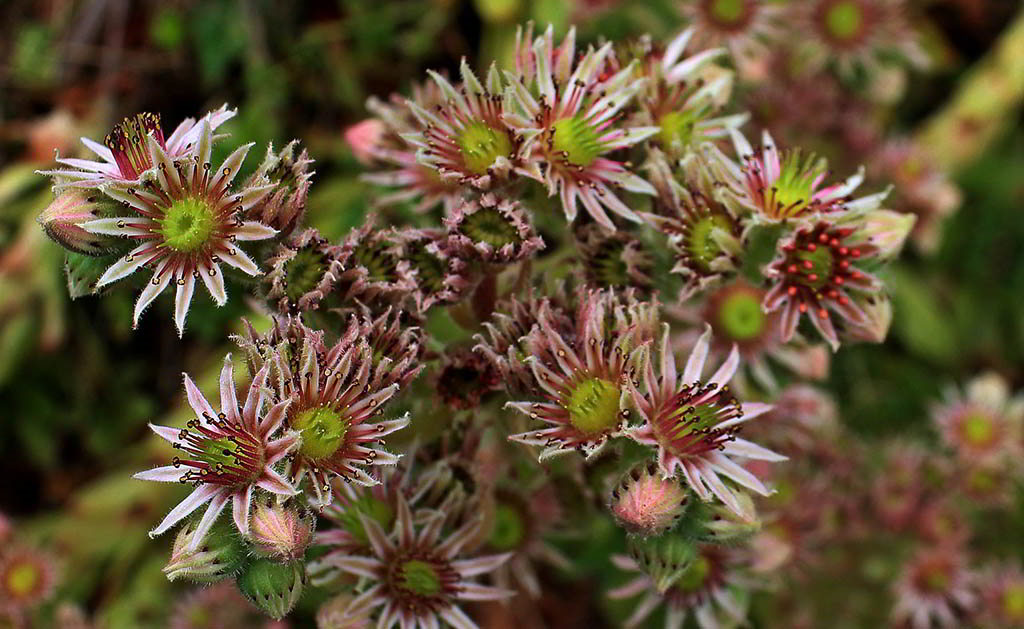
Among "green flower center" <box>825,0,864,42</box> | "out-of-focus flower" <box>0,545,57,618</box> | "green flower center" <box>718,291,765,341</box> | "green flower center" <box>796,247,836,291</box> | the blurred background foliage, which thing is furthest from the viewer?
"green flower center" <box>825,0,864,42</box>

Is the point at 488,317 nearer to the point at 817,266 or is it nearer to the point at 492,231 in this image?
the point at 492,231

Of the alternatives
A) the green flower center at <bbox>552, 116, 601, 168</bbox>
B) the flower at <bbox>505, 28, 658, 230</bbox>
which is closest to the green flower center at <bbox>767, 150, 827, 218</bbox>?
the flower at <bbox>505, 28, 658, 230</bbox>

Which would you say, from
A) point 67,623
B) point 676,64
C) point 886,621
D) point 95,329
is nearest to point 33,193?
point 95,329

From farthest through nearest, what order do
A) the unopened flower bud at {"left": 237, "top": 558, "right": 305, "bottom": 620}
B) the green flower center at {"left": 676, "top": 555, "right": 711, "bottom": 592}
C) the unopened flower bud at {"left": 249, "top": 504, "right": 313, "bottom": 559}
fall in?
the green flower center at {"left": 676, "top": 555, "right": 711, "bottom": 592}, the unopened flower bud at {"left": 237, "top": 558, "right": 305, "bottom": 620}, the unopened flower bud at {"left": 249, "top": 504, "right": 313, "bottom": 559}

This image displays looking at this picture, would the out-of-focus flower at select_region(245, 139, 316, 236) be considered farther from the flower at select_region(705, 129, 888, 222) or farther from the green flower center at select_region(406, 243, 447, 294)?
the flower at select_region(705, 129, 888, 222)

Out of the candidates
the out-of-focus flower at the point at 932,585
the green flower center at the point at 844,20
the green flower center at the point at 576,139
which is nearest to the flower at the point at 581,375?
the green flower center at the point at 576,139

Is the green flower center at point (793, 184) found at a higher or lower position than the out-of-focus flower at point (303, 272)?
lower

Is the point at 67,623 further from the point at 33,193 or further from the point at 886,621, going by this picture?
the point at 886,621

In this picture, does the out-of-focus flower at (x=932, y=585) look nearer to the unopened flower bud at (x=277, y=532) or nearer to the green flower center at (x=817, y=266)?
the green flower center at (x=817, y=266)
